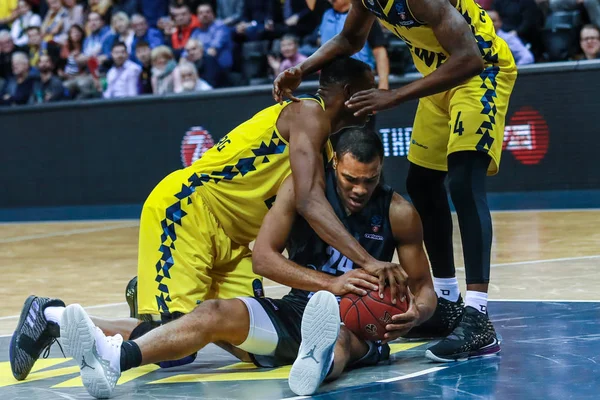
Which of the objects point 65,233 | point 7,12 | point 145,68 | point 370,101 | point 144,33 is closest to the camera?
point 370,101

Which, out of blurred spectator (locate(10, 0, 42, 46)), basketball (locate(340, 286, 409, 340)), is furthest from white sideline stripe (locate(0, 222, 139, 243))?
basketball (locate(340, 286, 409, 340))

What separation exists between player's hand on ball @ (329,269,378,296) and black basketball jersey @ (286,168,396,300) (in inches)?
9.1

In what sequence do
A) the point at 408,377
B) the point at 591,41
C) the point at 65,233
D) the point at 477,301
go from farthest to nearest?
the point at 65,233 → the point at 591,41 → the point at 477,301 → the point at 408,377

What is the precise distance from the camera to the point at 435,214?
16.3 feet

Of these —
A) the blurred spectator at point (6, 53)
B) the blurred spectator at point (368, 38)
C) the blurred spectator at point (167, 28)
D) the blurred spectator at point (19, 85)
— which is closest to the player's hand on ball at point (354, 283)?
the blurred spectator at point (368, 38)

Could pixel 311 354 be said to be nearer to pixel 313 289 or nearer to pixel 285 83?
pixel 313 289

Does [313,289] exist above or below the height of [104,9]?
below

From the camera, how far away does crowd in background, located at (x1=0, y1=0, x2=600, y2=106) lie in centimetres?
1073

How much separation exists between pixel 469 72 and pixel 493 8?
23.9ft

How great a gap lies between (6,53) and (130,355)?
11.9 metres

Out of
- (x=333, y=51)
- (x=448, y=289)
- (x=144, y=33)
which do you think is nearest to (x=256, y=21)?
(x=144, y=33)

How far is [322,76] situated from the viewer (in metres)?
4.64

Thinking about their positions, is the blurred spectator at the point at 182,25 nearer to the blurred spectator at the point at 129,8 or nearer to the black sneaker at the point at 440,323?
the blurred spectator at the point at 129,8

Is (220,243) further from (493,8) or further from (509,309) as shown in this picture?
(493,8)
